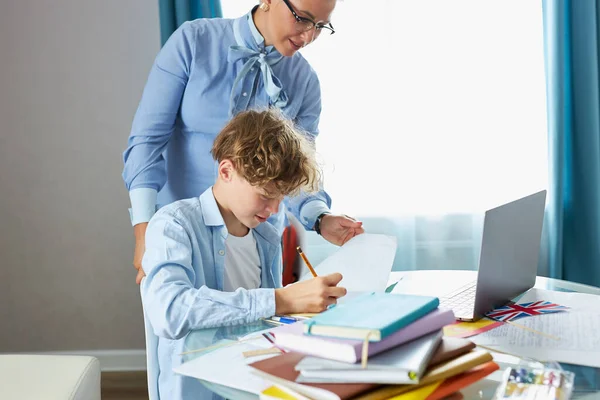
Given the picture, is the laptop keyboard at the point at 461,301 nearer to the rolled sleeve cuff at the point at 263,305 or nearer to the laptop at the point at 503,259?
the laptop at the point at 503,259

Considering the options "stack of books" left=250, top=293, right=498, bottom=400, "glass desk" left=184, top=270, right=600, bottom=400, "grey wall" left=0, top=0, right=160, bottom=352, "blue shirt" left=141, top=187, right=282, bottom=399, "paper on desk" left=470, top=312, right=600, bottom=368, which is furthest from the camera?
"grey wall" left=0, top=0, right=160, bottom=352

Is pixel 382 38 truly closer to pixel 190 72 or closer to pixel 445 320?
pixel 190 72

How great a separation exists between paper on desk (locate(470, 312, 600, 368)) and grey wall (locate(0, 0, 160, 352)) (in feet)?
6.54

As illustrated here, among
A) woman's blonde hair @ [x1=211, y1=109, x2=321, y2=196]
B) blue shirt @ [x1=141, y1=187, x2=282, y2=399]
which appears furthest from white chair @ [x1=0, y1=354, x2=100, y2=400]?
woman's blonde hair @ [x1=211, y1=109, x2=321, y2=196]

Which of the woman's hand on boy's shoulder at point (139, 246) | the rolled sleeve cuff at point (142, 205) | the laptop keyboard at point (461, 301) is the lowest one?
the laptop keyboard at point (461, 301)

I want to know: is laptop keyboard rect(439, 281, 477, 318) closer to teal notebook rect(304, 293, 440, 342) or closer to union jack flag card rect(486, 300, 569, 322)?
union jack flag card rect(486, 300, 569, 322)

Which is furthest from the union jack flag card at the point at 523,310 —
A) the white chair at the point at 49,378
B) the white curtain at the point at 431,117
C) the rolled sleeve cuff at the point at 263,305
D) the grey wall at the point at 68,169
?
the grey wall at the point at 68,169

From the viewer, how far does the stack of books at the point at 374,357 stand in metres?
0.82

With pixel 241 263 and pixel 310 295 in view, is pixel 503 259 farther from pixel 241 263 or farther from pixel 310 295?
pixel 241 263

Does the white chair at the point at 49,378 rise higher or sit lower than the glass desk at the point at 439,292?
lower

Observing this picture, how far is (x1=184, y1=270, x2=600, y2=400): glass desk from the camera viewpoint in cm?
94

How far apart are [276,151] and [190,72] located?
0.45m

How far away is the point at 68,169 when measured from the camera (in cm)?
288

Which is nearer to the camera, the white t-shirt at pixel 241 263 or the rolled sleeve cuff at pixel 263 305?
the rolled sleeve cuff at pixel 263 305
